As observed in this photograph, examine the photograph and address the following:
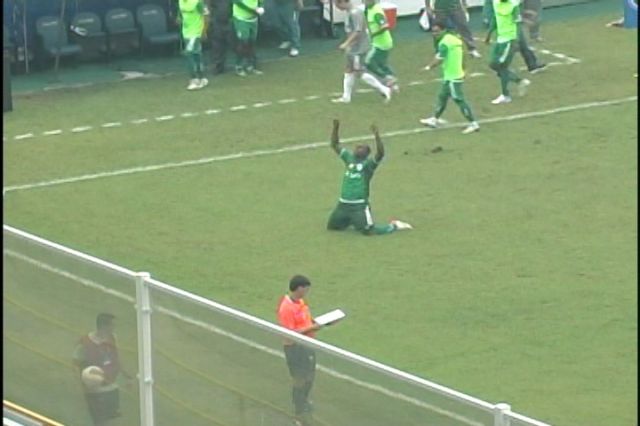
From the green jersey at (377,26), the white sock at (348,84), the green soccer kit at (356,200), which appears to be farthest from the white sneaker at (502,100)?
the green soccer kit at (356,200)

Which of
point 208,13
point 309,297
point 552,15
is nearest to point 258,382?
point 309,297

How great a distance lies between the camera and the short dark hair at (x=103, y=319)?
12820 millimetres

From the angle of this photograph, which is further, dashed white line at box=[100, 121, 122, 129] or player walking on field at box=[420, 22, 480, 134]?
dashed white line at box=[100, 121, 122, 129]

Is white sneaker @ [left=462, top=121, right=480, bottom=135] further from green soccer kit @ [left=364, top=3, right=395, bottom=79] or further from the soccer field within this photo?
green soccer kit @ [left=364, top=3, right=395, bottom=79]

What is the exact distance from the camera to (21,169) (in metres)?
24.1

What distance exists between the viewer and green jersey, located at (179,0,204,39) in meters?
27.7

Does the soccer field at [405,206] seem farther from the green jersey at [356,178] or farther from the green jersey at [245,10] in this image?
the green jersey at [245,10]

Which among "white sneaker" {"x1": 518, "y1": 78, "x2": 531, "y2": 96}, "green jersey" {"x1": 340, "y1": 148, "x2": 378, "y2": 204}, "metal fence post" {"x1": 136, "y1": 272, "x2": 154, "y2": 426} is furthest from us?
"white sneaker" {"x1": 518, "y1": 78, "x2": 531, "y2": 96}

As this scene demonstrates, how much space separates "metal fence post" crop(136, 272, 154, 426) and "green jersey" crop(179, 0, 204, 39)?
1536cm

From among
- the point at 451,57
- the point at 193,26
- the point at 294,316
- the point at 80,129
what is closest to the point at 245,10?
the point at 193,26

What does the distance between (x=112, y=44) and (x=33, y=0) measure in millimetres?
1375

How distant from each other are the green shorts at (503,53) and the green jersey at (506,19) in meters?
0.10

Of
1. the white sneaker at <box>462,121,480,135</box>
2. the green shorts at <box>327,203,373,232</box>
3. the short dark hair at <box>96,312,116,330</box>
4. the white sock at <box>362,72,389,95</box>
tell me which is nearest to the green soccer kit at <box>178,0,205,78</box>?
the white sock at <box>362,72,389,95</box>

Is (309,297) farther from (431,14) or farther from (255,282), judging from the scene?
(431,14)
